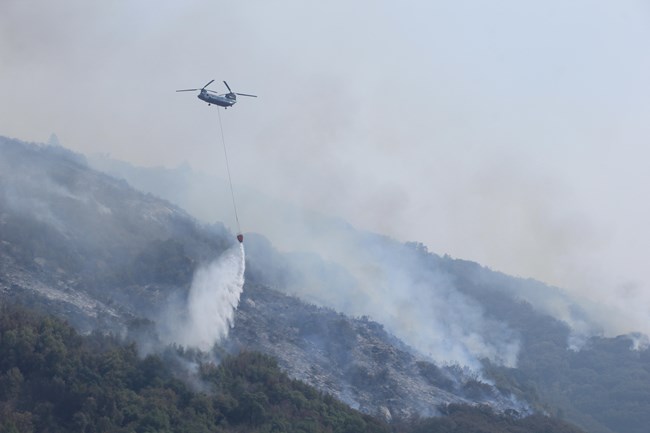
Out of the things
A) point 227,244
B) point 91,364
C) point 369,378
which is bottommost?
point 91,364

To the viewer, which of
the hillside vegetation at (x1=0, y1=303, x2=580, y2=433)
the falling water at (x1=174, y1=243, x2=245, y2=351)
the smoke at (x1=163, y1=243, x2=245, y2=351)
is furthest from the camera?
the falling water at (x1=174, y1=243, x2=245, y2=351)

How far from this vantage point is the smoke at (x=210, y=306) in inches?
5246

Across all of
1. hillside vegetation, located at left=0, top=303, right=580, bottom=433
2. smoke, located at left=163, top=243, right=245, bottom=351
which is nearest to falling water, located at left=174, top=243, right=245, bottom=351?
smoke, located at left=163, top=243, right=245, bottom=351

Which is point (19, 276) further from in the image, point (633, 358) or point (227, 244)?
point (633, 358)

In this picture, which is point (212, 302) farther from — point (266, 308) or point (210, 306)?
point (266, 308)

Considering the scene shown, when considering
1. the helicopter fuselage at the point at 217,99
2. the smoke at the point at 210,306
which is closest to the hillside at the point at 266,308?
the smoke at the point at 210,306

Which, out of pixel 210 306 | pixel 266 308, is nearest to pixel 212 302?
pixel 210 306

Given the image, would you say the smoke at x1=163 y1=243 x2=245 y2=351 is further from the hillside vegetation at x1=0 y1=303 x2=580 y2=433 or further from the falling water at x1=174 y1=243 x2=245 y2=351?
the hillside vegetation at x1=0 y1=303 x2=580 y2=433

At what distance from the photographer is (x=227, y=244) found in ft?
587

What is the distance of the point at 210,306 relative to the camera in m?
141

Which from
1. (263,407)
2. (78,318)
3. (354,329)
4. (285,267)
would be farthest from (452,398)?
(285,267)

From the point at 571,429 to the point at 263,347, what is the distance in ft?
124

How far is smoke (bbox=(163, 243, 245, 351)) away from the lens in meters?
133

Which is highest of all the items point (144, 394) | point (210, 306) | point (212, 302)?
point (212, 302)
